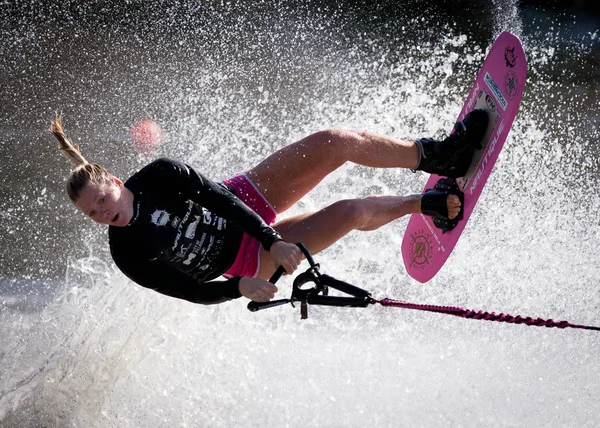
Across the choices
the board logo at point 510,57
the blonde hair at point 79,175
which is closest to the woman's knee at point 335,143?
the board logo at point 510,57

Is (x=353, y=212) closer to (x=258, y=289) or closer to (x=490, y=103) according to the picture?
(x=258, y=289)

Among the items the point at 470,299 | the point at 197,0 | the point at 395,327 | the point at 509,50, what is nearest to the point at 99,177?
the point at 509,50

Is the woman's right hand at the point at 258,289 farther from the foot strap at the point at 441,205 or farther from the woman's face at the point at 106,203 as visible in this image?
the foot strap at the point at 441,205

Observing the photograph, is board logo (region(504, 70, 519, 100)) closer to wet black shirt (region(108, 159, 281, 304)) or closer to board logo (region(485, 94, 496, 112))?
board logo (region(485, 94, 496, 112))

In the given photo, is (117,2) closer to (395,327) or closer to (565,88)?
(565,88)

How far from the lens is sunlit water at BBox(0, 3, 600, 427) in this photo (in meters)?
3.35

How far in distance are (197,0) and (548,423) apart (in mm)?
6303

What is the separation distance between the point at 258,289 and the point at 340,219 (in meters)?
0.59

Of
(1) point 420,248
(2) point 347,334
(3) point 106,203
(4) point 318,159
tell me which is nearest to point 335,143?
(4) point 318,159

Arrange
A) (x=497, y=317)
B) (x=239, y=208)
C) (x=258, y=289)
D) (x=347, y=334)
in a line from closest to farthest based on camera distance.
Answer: (x=497, y=317)
(x=258, y=289)
(x=239, y=208)
(x=347, y=334)

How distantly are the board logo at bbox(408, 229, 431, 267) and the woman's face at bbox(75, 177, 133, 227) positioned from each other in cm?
138

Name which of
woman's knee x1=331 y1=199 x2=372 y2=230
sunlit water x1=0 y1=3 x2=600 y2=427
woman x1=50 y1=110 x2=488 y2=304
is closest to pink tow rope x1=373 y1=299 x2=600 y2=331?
woman x1=50 y1=110 x2=488 y2=304

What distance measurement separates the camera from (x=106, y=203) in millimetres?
2447

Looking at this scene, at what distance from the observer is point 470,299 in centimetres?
407
